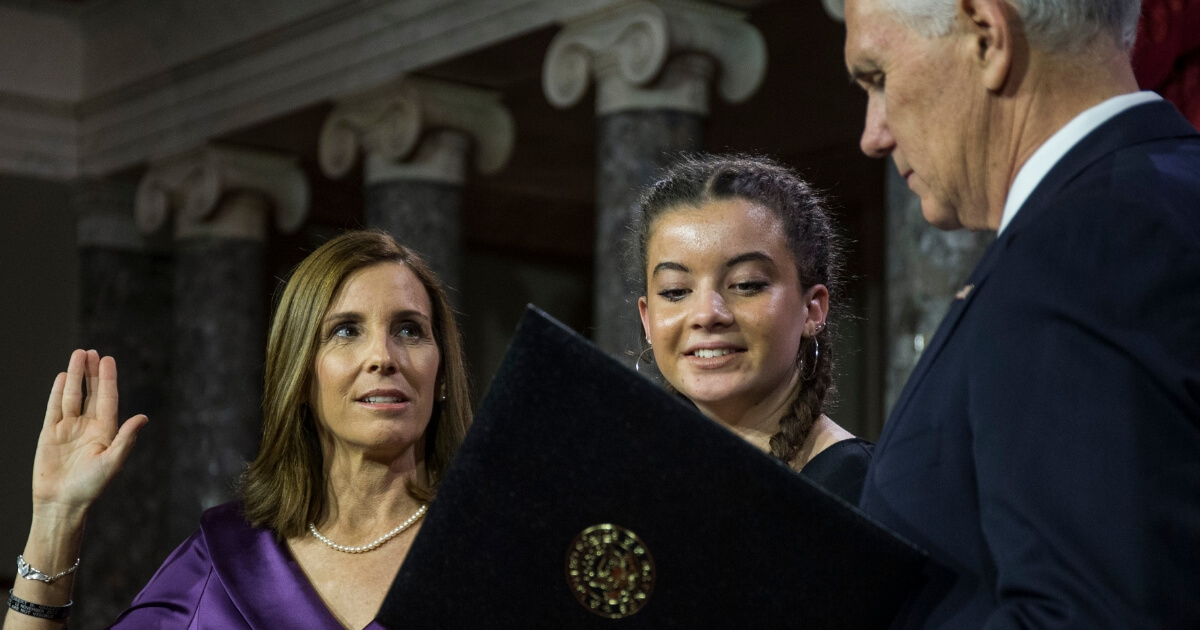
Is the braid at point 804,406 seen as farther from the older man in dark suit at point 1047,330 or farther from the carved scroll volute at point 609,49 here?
the carved scroll volute at point 609,49

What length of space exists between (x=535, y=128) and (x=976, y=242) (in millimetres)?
6005

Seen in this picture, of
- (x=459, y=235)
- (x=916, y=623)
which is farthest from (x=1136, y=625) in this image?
(x=459, y=235)

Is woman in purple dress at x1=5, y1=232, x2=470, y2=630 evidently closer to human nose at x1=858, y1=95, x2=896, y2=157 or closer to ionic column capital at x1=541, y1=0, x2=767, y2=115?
human nose at x1=858, y1=95, x2=896, y2=157

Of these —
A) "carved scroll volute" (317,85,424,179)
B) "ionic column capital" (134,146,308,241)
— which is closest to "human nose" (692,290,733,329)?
"carved scroll volute" (317,85,424,179)

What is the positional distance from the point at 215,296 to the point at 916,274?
19.2 feet

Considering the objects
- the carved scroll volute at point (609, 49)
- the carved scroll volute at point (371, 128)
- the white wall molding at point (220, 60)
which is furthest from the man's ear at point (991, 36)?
the carved scroll volute at point (371, 128)

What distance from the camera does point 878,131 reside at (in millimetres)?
1628

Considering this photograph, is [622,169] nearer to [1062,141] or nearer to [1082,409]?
[1062,141]

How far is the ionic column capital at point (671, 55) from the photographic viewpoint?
6.90 meters

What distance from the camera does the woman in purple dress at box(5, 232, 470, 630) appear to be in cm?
280

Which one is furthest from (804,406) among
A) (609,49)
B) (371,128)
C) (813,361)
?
→ (371,128)

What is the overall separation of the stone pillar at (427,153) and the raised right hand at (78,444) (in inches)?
219

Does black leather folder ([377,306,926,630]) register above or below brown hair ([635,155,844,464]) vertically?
below

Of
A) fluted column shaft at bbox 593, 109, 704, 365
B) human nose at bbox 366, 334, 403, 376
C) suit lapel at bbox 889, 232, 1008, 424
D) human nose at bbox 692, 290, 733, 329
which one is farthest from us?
fluted column shaft at bbox 593, 109, 704, 365
